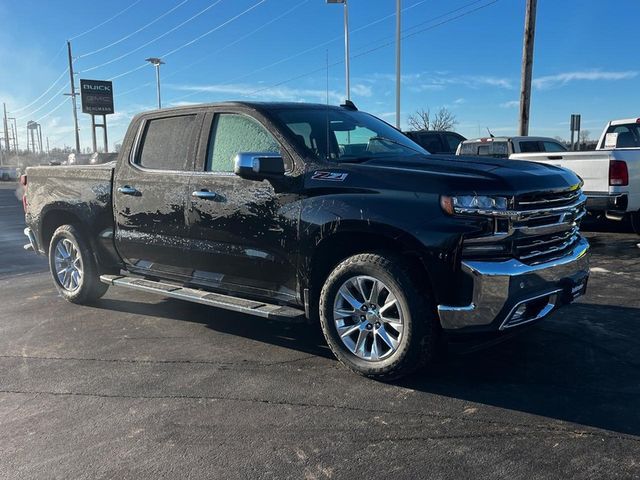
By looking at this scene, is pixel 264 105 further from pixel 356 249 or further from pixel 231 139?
pixel 356 249

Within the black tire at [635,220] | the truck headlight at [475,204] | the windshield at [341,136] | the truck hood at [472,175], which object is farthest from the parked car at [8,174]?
the truck headlight at [475,204]

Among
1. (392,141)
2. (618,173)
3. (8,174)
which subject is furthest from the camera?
(8,174)

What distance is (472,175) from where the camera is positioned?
365 centimetres

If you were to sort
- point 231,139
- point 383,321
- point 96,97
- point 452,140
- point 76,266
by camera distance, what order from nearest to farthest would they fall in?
point 383,321 < point 231,139 < point 76,266 < point 452,140 < point 96,97

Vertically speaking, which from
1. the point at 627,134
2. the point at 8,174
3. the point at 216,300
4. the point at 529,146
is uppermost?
the point at 627,134

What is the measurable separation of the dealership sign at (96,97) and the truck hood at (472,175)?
5476cm

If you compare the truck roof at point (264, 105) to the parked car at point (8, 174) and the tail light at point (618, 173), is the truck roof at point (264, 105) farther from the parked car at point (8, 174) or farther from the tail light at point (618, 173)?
the parked car at point (8, 174)

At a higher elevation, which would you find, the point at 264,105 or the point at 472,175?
the point at 264,105

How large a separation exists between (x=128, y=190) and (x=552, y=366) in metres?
3.94

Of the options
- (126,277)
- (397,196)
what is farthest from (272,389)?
(126,277)

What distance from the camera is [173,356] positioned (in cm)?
457

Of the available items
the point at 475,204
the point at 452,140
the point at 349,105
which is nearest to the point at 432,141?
the point at 452,140

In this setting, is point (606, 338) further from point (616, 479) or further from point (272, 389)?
point (272, 389)

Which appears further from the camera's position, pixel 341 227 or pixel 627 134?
pixel 627 134
